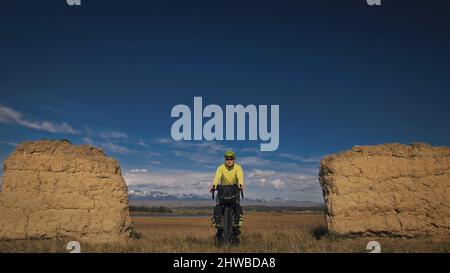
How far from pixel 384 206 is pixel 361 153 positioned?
6.05ft

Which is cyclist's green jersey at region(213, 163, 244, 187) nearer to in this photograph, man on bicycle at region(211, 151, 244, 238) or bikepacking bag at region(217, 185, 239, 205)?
man on bicycle at region(211, 151, 244, 238)

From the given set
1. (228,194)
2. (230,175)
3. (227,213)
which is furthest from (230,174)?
(227,213)

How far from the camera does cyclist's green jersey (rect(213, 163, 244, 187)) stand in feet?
38.2

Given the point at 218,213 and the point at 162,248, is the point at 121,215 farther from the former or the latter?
the point at 218,213

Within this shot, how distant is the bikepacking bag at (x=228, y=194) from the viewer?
38.4 feet

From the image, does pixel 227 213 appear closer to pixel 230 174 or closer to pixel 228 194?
pixel 228 194

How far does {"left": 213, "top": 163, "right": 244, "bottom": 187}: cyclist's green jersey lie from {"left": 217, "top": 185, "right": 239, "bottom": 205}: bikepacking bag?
0.14 meters

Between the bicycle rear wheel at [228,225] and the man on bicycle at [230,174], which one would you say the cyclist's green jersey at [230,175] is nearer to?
the man on bicycle at [230,174]

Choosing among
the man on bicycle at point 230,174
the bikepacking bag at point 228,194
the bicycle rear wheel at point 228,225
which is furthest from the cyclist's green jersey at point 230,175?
the bicycle rear wheel at point 228,225

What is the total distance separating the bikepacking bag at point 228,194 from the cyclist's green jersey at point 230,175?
137 mm

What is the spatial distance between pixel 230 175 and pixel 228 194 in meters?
0.49

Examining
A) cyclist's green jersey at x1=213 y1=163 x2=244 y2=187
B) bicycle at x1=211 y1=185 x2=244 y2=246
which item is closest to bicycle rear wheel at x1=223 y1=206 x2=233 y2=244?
bicycle at x1=211 y1=185 x2=244 y2=246

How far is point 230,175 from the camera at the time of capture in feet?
38.3
